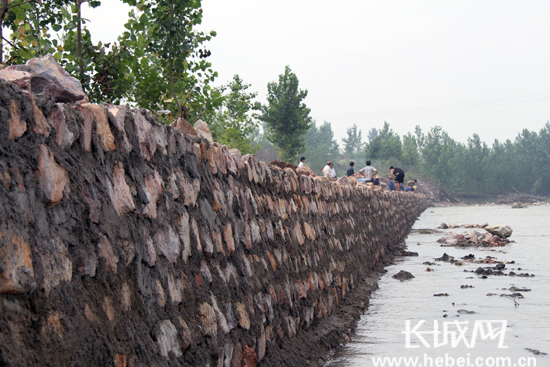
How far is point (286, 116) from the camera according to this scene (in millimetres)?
40969

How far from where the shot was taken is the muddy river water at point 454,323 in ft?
13.3

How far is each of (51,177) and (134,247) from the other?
54 centimetres

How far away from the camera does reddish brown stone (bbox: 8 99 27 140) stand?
5.01 ft

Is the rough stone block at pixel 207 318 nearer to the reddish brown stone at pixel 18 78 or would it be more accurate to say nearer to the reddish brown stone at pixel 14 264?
the reddish brown stone at pixel 14 264

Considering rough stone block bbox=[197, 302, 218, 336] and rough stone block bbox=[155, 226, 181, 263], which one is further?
rough stone block bbox=[197, 302, 218, 336]

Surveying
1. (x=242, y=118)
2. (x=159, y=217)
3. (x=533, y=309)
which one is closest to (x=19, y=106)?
(x=159, y=217)

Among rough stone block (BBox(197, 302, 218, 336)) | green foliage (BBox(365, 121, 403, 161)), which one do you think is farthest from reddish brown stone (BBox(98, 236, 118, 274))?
green foliage (BBox(365, 121, 403, 161))

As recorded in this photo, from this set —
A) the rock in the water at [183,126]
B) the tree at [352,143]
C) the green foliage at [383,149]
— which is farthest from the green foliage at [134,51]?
the tree at [352,143]

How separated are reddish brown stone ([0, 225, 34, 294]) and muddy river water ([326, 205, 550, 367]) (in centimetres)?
303

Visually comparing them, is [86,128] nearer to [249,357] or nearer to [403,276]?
[249,357]

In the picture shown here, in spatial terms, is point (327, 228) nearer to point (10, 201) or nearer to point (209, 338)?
point (209, 338)

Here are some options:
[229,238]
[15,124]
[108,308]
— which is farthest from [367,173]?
[15,124]

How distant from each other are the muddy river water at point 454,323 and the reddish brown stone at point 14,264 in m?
3.03

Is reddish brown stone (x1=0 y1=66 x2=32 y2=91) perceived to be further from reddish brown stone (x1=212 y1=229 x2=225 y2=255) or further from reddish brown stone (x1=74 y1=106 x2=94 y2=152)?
reddish brown stone (x1=212 y1=229 x2=225 y2=255)
